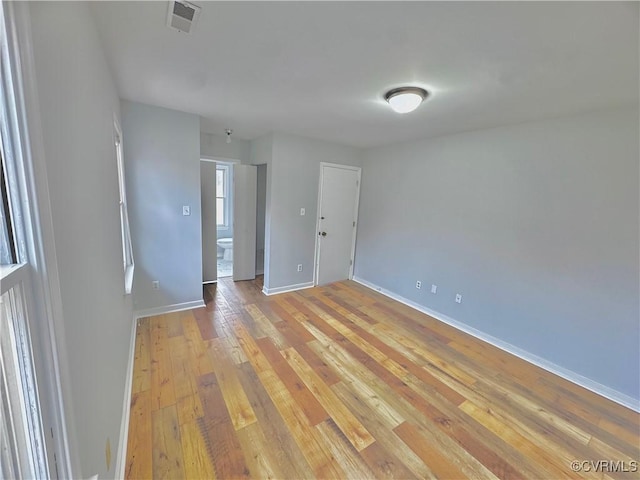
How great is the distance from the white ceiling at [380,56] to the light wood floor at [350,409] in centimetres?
230

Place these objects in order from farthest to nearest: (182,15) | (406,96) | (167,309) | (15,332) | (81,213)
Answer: (167,309)
(406,96)
(182,15)
(81,213)
(15,332)

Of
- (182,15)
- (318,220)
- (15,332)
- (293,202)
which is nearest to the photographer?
(15,332)

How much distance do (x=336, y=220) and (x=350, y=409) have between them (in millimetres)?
2947

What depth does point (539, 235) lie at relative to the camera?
8.30 feet

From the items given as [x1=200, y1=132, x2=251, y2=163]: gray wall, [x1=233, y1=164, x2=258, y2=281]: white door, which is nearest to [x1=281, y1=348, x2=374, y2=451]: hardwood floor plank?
[x1=233, y1=164, x2=258, y2=281]: white door

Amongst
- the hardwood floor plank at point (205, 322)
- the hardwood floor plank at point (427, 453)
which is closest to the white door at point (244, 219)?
the hardwood floor plank at point (205, 322)

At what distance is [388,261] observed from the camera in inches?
160

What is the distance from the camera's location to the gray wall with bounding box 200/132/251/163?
12.9ft

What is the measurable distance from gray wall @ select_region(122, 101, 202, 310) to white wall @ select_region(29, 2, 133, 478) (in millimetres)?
1263

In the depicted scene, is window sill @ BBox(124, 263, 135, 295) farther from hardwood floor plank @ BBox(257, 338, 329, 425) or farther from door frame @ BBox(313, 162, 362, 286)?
door frame @ BBox(313, 162, 362, 286)

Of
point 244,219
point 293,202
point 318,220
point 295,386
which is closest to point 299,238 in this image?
point 318,220

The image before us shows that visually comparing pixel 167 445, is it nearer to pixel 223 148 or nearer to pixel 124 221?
pixel 124 221

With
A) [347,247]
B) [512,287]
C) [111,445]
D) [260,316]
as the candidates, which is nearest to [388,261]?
[347,247]

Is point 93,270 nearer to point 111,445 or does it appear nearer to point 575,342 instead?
point 111,445
